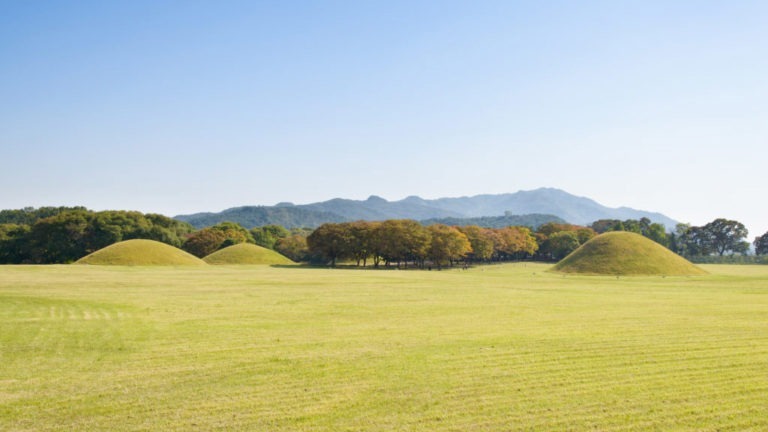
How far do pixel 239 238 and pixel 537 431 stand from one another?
452ft

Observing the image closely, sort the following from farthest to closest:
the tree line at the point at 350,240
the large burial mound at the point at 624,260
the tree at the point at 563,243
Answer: the tree at the point at 563,243 < the tree line at the point at 350,240 < the large burial mound at the point at 624,260

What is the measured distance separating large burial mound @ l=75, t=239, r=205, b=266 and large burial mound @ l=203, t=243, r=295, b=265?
924 centimetres

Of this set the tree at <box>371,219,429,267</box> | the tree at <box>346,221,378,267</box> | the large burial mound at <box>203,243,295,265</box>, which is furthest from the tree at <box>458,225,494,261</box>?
the large burial mound at <box>203,243,295,265</box>

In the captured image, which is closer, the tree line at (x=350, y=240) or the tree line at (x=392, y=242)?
the tree line at (x=392, y=242)

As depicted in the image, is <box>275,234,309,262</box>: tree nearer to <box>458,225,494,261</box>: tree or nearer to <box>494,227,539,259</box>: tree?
<box>458,225,494,261</box>: tree

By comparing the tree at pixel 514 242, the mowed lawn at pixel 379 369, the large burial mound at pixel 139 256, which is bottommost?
the mowed lawn at pixel 379 369

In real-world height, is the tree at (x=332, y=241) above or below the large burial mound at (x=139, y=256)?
above

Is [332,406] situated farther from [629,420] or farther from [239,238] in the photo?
[239,238]

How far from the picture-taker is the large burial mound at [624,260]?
86750 millimetres

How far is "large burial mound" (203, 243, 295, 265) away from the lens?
116750mm

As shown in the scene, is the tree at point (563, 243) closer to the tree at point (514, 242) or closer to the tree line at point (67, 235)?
the tree at point (514, 242)

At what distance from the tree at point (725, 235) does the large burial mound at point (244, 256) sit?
137 meters

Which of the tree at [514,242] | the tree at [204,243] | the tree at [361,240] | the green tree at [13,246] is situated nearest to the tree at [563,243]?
the tree at [514,242]

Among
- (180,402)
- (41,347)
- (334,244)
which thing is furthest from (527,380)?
(334,244)
